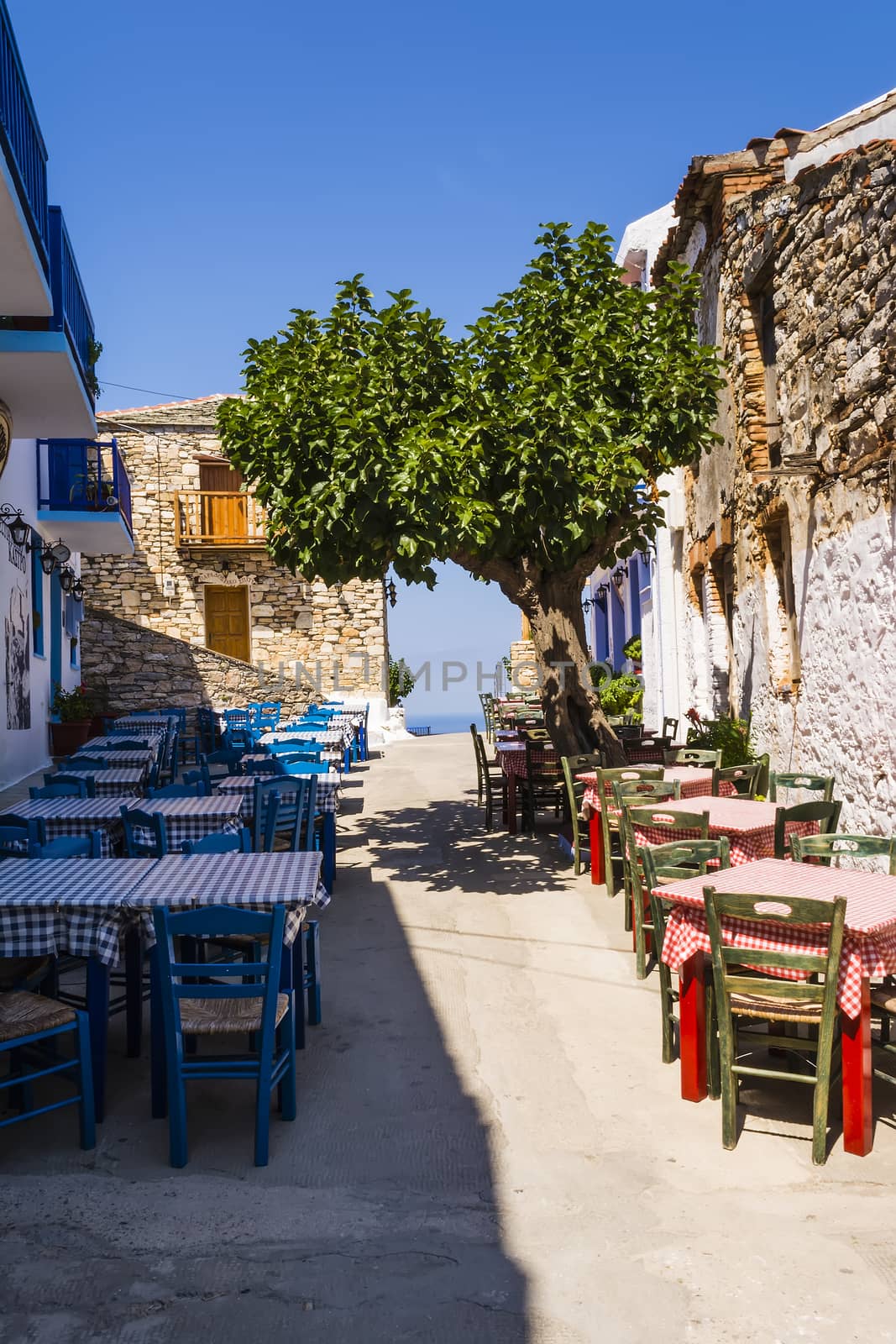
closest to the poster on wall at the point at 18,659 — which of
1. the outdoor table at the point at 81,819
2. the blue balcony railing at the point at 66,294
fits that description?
the blue balcony railing at the point at 66,294

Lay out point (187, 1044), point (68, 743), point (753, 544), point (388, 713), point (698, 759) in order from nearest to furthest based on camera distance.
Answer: point (187, 1044) < point (698, 759) < point (753, 544) < point (68, 743) < point (388, 713)

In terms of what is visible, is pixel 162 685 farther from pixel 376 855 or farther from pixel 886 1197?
pixel 886 1197

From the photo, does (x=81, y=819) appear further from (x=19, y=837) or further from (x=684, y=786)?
(x=684, y=786)

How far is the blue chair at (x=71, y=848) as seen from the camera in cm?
518

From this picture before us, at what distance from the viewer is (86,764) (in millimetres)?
9523

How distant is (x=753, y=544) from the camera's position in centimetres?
1094

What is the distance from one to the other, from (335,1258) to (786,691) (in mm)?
7735

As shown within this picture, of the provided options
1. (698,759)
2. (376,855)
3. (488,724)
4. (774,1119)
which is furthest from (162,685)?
(774,1119)

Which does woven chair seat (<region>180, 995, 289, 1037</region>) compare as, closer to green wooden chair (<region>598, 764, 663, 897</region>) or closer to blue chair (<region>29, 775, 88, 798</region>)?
blue chair (<region>29, 775, 88, 798</region>)

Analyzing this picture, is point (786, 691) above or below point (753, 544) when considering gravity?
below

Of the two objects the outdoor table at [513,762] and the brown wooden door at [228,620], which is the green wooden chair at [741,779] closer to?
the outdoor table at [513,762]

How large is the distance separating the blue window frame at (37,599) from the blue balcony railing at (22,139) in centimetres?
727

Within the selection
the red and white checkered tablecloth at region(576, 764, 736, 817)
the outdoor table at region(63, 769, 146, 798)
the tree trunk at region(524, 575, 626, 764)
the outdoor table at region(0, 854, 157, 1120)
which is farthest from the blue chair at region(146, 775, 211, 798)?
the tree trunk at region(524, 575, 626, 764)

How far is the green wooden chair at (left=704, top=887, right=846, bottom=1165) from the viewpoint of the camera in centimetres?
383
